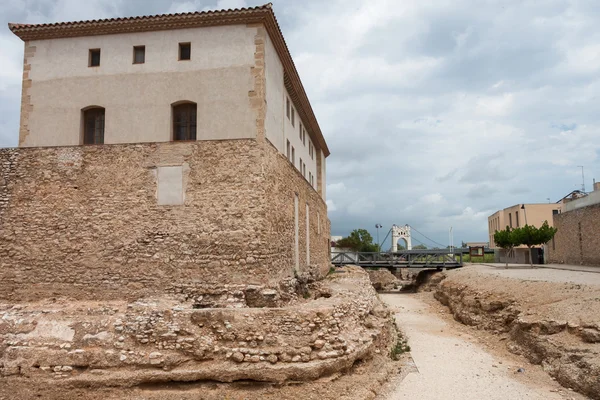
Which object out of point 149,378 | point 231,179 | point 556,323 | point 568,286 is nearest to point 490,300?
point 568,286

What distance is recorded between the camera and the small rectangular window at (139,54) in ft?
43.8

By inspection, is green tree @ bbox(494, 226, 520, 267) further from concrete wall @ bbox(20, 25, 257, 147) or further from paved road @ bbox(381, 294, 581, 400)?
concrete wall @ bbox(20, 25, 257, 147)

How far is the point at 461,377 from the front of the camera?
1102 centimetres

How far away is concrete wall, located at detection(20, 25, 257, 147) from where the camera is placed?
500 inches

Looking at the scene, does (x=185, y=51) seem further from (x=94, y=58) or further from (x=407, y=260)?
(x=407, y=260)

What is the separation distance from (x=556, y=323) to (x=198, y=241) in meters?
10.1

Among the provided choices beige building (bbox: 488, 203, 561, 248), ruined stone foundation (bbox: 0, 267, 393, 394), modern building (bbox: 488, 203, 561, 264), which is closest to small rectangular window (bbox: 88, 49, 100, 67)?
ruined stone foundation (bbox: 0, 267, 393, 394)

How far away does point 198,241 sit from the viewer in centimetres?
1230

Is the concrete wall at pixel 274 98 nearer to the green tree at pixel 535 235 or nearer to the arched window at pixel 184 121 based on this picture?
the arched window at pixel 184 121

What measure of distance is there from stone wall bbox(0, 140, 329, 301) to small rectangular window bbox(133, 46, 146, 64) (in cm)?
274

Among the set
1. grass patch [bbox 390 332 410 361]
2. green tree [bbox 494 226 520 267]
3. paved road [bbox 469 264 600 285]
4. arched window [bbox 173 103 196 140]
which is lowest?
grass patch [bbox 390 332 410 361]

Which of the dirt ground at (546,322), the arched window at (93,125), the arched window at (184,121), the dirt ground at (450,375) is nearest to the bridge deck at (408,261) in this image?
the dirt ground at (546,322)

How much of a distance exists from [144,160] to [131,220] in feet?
5.88

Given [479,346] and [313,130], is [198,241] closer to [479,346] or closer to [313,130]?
[479,346]
